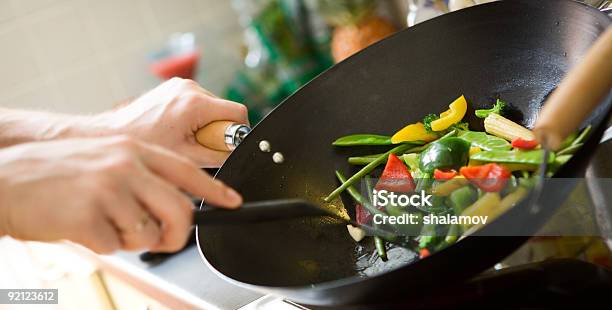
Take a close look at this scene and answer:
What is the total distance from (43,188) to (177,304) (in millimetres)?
524

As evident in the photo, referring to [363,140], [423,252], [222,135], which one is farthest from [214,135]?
[423,252]

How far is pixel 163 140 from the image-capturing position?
47.8 inches

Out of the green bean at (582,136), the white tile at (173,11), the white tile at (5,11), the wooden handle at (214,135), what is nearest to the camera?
the green bean at (582,136)

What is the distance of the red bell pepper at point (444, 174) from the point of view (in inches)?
37.5

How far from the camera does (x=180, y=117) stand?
3.93 feet

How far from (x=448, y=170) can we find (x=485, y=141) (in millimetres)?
71

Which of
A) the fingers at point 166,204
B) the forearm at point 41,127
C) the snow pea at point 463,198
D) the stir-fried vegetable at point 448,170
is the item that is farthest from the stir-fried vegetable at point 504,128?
the forearm at point 41,127

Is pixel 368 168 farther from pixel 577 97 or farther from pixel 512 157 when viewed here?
pixel 577 97

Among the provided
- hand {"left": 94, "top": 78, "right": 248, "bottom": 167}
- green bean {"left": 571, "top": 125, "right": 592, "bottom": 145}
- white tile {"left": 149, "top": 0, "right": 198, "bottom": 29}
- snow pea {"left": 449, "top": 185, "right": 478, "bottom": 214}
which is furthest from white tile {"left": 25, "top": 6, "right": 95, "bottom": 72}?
green bean {"left": 571, "top": 125, "right": 592, "bottom": 145}

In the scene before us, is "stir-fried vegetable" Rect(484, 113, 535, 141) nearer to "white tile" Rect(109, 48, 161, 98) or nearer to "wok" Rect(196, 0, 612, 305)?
"wok" Rect(196, 0, 612, 305)

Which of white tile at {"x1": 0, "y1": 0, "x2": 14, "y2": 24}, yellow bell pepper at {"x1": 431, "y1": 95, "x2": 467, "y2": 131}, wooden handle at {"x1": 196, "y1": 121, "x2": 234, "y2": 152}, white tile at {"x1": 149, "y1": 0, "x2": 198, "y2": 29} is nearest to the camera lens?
yellow bell pepper at {"x1": 431, "y1": 95, "x2": 467, "y2": 131}

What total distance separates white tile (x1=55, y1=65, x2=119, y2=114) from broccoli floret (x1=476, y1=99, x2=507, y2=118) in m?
1.86

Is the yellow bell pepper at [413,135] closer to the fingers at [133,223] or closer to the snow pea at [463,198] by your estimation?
the snow pea at [463,198]

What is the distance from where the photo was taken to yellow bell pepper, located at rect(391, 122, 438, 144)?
108cm
